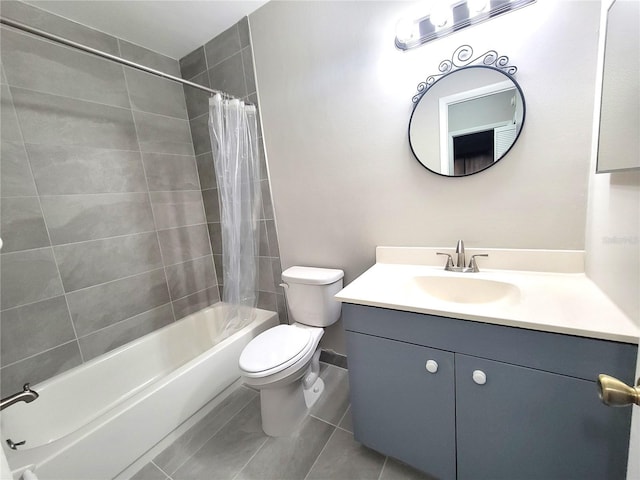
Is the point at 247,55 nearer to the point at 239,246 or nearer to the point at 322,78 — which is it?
the point at 322,78

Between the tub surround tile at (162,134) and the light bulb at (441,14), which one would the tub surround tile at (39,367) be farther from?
the light bulb at (441,14)

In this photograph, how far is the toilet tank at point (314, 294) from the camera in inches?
59.8

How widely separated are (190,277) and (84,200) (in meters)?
0.86

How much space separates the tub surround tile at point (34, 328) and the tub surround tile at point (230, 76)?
1.68 metres

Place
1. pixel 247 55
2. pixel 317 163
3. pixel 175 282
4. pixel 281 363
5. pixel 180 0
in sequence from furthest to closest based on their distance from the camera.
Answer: pixel 175 282
pixel 247 55
pixel 317 163
pixel 180 0
pixel 281 363

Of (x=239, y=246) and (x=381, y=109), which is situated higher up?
(x=381, y=109)

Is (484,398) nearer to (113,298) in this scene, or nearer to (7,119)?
(113,298)

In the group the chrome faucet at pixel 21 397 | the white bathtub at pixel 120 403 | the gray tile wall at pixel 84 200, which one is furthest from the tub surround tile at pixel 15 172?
the chrome faucet at pixel 21 397

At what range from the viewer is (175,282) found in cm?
199

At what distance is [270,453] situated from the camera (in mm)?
1262

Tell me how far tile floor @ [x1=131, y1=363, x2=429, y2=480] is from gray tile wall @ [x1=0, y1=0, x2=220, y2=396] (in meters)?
0.85

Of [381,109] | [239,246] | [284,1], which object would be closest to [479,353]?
[381,109]

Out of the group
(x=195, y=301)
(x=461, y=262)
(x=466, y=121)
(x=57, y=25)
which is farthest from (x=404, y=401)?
(x=57, y=25)

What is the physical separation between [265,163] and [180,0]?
98 centimetres
